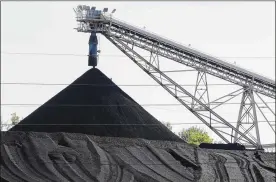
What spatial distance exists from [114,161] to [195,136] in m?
34.8

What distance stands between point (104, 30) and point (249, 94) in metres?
8.08

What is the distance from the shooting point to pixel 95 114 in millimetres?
29047

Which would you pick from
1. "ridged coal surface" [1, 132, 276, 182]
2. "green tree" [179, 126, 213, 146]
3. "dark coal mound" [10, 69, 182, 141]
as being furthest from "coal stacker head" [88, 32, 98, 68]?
"green tree" [179, 126, 213, 146]

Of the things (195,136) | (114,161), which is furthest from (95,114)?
(195,136)

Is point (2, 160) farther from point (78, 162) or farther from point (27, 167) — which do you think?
point (78, 162)

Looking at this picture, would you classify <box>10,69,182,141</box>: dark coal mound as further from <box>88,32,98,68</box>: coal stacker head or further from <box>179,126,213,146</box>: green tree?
<box>179,126,213,146</box>: green tree

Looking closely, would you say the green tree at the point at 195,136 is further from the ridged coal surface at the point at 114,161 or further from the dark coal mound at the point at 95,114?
the ridged coal surface at the point at 114,161

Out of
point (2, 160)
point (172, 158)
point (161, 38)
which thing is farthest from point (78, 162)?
point (161, 38)

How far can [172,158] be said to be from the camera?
84.6 feet

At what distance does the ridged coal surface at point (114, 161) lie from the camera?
22.0m

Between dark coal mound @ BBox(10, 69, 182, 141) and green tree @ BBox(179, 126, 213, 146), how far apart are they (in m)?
22.1

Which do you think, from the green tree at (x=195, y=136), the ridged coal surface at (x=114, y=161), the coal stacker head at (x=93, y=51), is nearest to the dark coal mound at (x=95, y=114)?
the coal stacker head at (x=93, y=51)

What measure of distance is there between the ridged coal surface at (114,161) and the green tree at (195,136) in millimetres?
25536

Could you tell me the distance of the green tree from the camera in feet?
185
